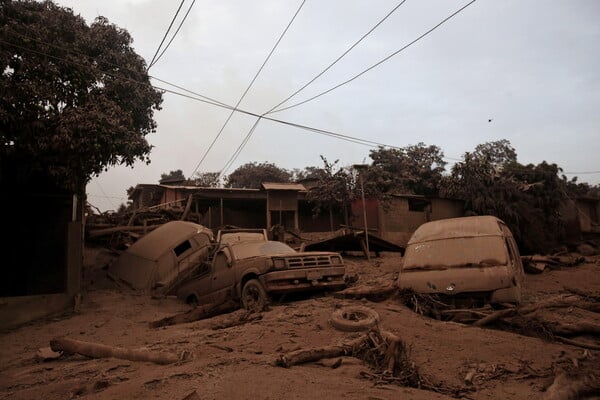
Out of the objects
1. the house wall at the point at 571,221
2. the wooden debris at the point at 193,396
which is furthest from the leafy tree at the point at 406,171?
the wooden debris at the point at 193,396

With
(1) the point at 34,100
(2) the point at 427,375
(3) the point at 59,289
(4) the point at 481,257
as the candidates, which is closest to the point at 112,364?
(2) the point at 427,375

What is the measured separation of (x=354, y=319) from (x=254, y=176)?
32.3m

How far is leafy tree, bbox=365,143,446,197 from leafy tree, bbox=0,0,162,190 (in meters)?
14.1

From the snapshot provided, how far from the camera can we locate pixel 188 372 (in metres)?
4.75

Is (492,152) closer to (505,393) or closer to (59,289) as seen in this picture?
(59,289)

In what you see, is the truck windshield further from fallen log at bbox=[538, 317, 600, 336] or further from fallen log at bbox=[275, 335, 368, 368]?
fallen log at bbox=[538, 317, 600, 336]

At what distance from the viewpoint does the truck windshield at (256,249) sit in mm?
9789

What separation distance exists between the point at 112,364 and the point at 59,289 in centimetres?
976

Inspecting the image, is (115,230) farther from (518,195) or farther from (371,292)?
(518,195)

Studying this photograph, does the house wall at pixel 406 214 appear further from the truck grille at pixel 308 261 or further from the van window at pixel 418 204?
the truck grille at pixel 308 261

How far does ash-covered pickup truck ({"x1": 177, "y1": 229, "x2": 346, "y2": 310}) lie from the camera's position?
29.6ft

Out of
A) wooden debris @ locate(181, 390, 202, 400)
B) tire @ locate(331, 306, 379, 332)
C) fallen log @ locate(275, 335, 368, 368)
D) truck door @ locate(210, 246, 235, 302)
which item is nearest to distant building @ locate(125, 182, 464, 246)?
truck door @ locate(210, 246, 235, 302)

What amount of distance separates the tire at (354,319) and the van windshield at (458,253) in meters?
1.74

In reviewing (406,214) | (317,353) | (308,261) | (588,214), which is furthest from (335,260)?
(588,214)
